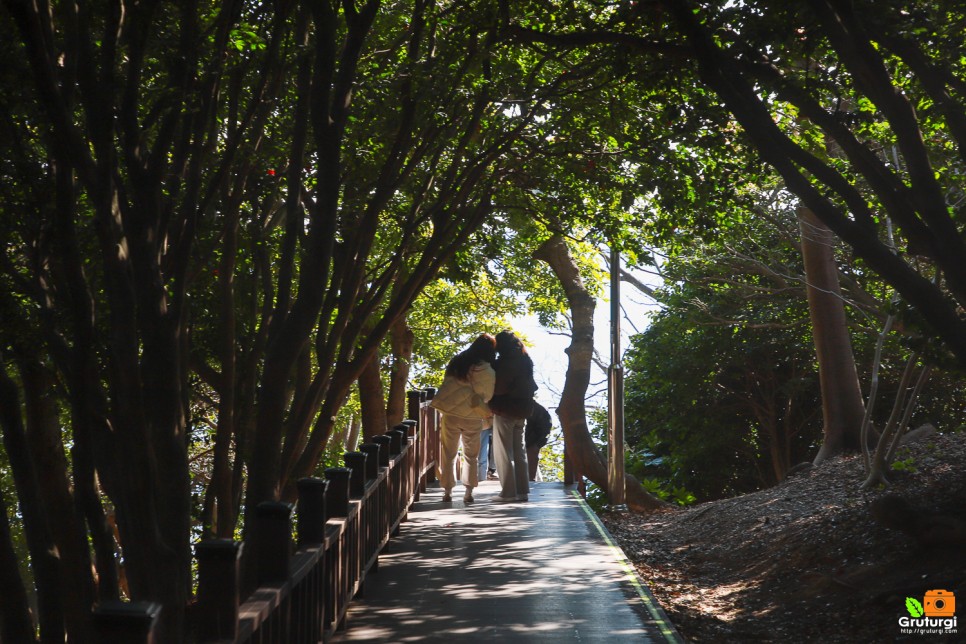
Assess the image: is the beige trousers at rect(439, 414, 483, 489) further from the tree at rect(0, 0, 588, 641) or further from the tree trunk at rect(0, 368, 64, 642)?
the tree trunk at rect(0, 368, 64, 642)

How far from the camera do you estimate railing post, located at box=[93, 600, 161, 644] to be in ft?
9.32

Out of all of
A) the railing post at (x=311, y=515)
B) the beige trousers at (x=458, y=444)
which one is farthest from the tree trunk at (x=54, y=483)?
the beige trousers at (x=458, y=444)

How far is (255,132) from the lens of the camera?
8.01m

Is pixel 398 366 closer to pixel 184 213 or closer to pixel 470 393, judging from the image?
pixel 470 393

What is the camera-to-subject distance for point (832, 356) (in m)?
14.5

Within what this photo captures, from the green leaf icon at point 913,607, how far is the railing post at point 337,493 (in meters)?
4.23

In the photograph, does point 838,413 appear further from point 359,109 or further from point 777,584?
point 359,109

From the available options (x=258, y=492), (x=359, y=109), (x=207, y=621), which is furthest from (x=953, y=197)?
(x=207, y=621)

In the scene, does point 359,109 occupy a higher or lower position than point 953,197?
higher

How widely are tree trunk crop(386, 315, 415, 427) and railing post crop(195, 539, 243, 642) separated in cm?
1414

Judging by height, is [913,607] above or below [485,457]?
below

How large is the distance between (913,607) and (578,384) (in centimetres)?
1007

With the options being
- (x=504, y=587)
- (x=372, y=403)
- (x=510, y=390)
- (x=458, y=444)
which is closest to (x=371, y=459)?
(x=504, y=587)

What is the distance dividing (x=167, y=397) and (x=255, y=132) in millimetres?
2890
